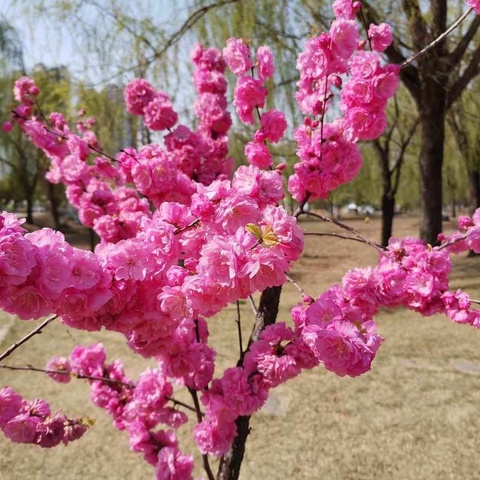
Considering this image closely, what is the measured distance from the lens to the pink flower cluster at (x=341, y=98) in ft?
4.55

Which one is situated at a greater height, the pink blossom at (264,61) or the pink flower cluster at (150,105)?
the pink blossom at (264,61)

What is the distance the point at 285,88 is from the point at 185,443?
2.75 metres

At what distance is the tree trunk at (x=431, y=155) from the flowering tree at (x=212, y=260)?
398cm

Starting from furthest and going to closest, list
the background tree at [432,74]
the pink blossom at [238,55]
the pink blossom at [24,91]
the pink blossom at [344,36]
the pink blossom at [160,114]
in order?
the background tree at [432,74] → the pink blossom at [24,91] → the pink blossom at [160,114] → the pink blossom at [238,55] → the pink blossom at [344,36]

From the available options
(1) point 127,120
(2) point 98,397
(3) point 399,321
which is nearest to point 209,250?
(2) point 98,397

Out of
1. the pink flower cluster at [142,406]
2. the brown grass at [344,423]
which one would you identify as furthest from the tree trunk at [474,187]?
the pink flower cluster at [142,406]

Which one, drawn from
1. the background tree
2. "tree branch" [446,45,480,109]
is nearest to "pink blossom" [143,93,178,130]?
the background tree

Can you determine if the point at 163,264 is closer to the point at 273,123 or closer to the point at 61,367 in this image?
the point at 273,123

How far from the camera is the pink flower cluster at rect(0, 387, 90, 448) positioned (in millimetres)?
1448

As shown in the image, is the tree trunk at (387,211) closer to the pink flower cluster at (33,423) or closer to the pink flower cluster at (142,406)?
the pink flower cluster at (142,406)

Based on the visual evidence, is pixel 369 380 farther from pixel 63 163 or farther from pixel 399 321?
pixel 63 163

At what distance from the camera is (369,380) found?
4.02 metres

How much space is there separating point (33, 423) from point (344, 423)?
7.92 ft

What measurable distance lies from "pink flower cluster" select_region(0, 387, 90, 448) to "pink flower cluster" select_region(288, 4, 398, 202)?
3.64ft
